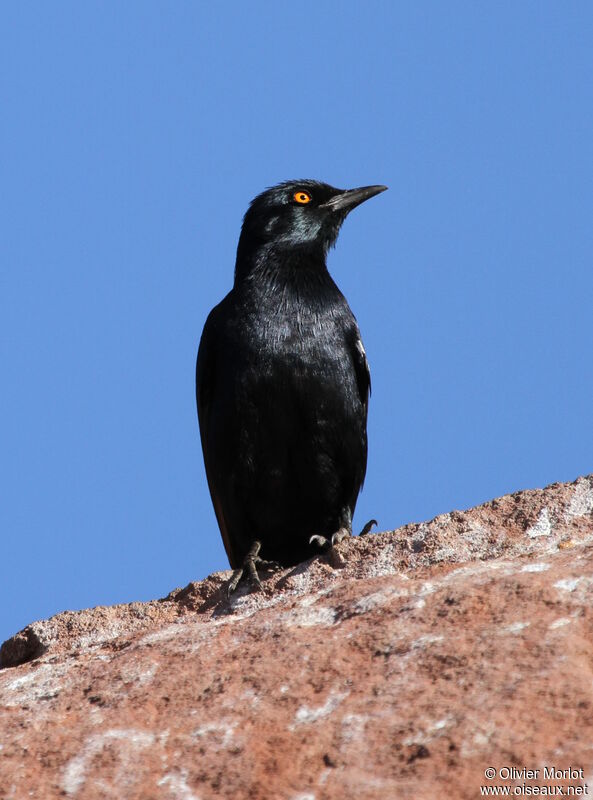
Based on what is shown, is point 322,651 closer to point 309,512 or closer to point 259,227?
point 309,512

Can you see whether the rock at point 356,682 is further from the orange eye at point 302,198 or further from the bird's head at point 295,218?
the orange eye at point 302,198

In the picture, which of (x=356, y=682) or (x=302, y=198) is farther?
(x=302, y=198)

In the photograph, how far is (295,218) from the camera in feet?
27.5

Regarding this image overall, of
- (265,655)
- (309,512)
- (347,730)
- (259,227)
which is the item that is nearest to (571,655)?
(347,730)

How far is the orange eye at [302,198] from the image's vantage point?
28.0 feet

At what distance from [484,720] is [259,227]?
560 centimetres

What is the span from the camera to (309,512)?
7.07 m

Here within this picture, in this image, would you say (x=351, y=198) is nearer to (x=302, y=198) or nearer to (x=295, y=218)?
(x=302, y=198)

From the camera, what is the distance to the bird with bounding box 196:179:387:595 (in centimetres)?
693

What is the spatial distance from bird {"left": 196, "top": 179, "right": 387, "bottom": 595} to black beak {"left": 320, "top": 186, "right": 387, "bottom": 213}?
126 cm

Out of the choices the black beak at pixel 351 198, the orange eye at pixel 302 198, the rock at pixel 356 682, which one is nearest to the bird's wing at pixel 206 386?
Result: the orange eye at pixel 302 198

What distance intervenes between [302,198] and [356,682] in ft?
17.9

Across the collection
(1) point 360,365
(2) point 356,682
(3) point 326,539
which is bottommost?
(2) point 356,682

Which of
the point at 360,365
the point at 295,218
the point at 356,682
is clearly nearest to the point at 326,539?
the point at 360,365
